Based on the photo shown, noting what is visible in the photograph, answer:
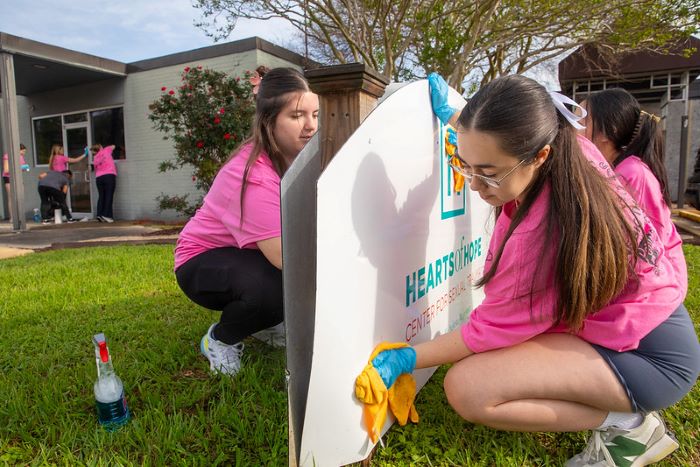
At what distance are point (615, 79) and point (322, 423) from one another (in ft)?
57.9

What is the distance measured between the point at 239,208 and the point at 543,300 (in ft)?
3.81

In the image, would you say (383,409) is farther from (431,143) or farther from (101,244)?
(101,244)

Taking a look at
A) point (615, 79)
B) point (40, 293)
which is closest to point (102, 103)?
point (40, 293)

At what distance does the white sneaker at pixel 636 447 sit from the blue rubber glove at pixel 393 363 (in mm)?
628

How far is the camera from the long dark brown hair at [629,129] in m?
2.33

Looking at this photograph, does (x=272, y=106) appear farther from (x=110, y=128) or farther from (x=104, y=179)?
(x=110, y=128)

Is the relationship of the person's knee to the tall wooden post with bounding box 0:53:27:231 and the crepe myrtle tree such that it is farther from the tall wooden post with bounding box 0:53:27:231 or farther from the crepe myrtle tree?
the tall wooden post with bounding box 0:53:27:231

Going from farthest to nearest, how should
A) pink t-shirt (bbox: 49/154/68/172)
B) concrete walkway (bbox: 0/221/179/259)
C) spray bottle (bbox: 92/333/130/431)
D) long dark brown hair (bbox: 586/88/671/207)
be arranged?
pink t-shirt (bbox: 49/154/68/172) < concrete walkway (bbox: 0/221/179/259) < long dark brown hair (bbox: 586/88/671/207) < spray bottle (bbox: 92/333/130/431)

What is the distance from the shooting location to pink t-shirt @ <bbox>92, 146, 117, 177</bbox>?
35.1ft

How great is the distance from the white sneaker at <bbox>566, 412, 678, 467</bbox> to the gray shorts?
9cm

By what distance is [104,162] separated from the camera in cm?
1072

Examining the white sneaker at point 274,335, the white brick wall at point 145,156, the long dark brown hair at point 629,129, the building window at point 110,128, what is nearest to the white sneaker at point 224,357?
the white sneaker at point 274,335

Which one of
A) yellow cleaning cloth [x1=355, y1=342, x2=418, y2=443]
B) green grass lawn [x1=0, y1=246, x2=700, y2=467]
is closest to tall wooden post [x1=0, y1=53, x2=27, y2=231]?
green grass lawn [x1=0, y1=246, x2=700, y2=467]

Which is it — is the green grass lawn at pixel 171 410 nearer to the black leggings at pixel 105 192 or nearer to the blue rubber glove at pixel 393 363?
the blue rubber glove at pixel 393 363
